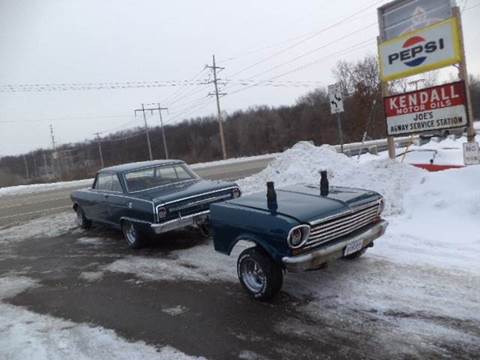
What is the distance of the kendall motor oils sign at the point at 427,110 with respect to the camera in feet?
26.0

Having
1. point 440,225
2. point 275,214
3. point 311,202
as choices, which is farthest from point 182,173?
point 440,225

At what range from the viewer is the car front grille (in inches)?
163

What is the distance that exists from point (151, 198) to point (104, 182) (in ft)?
6.29

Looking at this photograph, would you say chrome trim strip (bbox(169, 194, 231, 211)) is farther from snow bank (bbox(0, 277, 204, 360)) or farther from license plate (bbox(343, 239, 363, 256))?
license plate (bbox(343, 239, 363, 256))

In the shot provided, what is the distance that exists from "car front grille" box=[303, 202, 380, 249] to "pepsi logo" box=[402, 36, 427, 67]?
509cm

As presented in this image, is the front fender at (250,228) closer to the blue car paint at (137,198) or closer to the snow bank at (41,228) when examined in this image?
the blue car paint at (137,198)

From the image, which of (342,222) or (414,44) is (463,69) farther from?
(342,222)

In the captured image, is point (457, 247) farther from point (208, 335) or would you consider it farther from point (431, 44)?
point (431, 44)

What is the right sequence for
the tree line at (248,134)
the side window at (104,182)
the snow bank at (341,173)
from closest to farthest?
1. the snow bank at (341,173)
2. the side window at (104,182)
3. the tree line at (248,134)

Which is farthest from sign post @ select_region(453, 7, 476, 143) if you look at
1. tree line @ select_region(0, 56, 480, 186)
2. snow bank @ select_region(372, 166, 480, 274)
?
tree line @ select_region(0, 56, 480, 186)

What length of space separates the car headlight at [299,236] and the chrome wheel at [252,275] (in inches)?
23.1

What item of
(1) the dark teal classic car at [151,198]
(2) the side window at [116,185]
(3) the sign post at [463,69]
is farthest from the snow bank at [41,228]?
(3) the sign post at [463,69]

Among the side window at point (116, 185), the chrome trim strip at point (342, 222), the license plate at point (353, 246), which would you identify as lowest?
the license plate at point (353, 246)

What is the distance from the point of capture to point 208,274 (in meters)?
5.42
